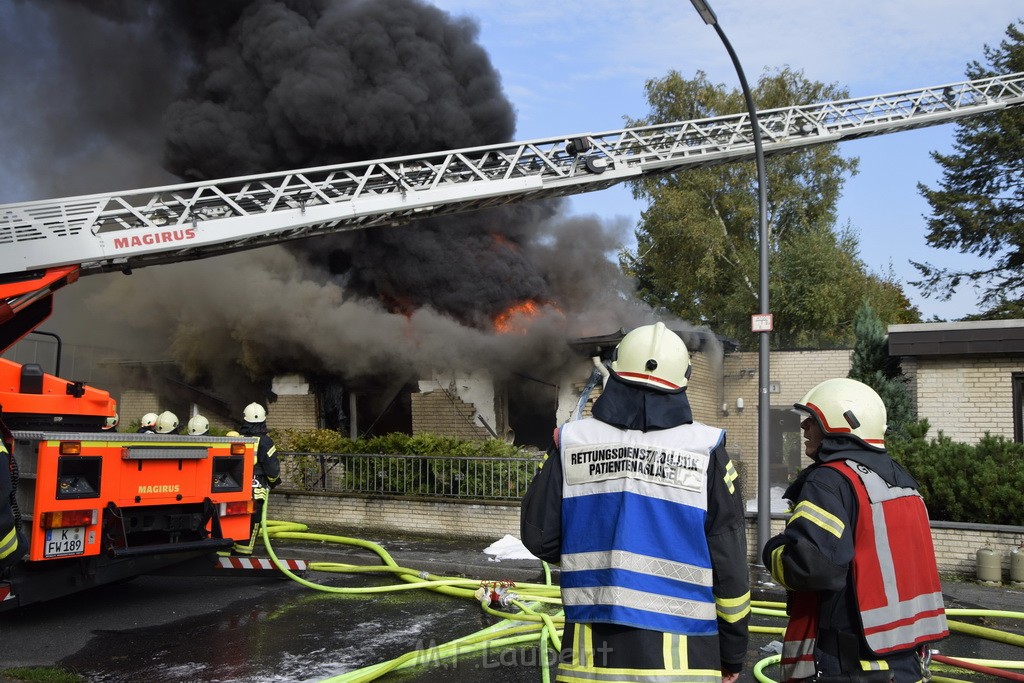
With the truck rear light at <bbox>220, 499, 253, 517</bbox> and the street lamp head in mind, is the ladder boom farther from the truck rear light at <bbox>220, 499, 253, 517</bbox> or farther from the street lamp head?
the street lamp head

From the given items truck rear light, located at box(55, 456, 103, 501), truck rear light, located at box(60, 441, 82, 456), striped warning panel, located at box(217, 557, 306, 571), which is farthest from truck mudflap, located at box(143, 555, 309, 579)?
truck rear light, located at box(60, 441, 82, 456)

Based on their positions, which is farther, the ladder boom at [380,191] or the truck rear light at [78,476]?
the ladder boom at [380,191]

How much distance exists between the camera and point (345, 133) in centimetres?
1675

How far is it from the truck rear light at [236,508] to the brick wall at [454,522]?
11.5 ft

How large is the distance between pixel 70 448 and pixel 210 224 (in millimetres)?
4795

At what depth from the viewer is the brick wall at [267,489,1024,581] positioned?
8.41 meters

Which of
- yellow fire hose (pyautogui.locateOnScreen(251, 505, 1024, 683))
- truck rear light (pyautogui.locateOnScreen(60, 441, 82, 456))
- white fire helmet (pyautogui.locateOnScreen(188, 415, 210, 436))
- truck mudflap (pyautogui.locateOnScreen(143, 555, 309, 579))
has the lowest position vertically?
yellow fire hose (pyautogui.locateOnScreen(251, 505, 1024, 683))

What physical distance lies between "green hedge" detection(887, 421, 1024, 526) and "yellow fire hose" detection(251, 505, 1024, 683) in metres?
2.34

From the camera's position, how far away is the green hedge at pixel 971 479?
8.73m

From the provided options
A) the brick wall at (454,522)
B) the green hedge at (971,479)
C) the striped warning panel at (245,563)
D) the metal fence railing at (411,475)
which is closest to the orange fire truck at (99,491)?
the striped warning panel at (245,563)

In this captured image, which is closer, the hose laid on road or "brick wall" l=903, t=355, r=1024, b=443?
the hose laid on road

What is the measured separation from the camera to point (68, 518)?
20.3 ft

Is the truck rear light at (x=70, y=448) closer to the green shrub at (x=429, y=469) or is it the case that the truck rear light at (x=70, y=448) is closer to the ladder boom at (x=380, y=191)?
the ladder boom at (x=380, y=191)

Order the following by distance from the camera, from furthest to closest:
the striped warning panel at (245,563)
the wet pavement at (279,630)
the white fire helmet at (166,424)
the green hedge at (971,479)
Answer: the white fire helmet at (166,424) < the green hedge at (971,479) < the striped warning panel at (245,563) < the wet pavement at (279,630)
